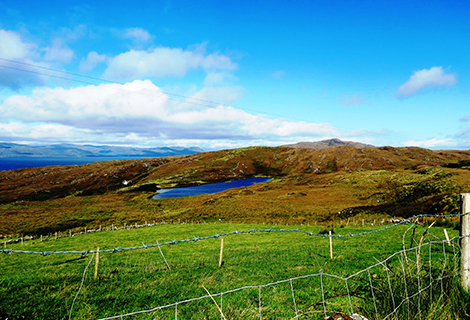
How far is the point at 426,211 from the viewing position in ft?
107

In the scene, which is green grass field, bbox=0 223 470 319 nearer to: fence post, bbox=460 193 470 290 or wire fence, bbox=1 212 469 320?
wire fence, bbox=1 212 469 320

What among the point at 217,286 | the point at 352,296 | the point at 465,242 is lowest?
the point at 217,286

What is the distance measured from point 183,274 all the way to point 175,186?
159372mm

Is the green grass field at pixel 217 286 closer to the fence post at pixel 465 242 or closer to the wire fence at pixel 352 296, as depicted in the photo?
the wire fence at pixel 352 296

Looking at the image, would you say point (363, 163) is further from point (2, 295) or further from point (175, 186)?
point (2, 295)

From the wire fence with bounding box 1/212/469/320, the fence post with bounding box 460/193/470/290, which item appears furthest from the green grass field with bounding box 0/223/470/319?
the fence post with bounding box 460/193/470/290

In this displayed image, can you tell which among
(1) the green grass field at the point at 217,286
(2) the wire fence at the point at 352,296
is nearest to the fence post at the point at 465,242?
(2) the wire fence at the point at 352,296

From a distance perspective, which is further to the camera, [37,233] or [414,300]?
[37,233]

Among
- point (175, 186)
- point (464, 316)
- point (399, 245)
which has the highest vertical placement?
point (464, 316)

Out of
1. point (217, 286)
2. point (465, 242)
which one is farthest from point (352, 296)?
point (217, 286)

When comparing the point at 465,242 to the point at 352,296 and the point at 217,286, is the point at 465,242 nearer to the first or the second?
the point at 352,296

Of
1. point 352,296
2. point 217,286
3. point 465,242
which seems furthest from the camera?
point 217,286

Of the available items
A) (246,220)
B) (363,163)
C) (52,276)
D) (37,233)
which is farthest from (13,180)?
(363,163)

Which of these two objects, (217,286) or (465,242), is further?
(217,286)
